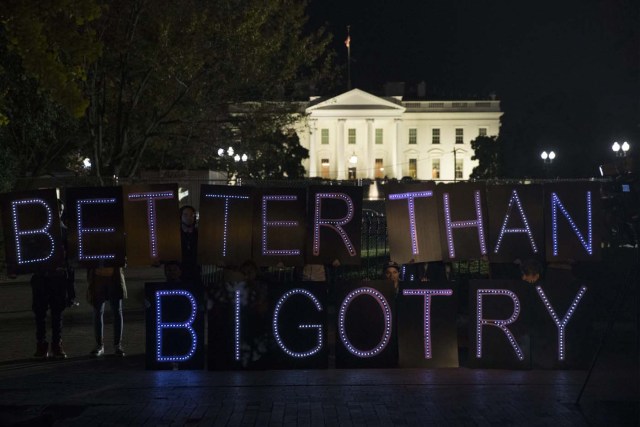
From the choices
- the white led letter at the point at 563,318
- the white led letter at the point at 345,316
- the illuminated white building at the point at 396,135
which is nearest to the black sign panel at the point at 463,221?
the white led letter at the point at 563,318

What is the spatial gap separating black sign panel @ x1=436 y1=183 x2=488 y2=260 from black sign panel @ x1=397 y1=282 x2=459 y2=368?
1.87ft

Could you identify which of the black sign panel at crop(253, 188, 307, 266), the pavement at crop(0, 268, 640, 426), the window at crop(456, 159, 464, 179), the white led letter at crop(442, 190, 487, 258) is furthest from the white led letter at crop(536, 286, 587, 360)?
the window at crop(456, 159, 464, 179)

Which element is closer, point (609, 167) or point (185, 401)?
point (185, 401)

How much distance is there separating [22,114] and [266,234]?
44.5ft

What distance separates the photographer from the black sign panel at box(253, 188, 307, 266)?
1092cm

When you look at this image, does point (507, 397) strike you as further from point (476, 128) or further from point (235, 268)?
point (476, 128)

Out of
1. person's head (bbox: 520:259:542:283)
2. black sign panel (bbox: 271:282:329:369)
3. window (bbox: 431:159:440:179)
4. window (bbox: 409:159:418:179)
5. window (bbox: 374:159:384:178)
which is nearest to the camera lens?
black sign panel (bbox: 271:282:329:369)

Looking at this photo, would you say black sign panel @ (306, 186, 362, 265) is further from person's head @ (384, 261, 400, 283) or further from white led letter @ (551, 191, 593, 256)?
white led letter @ (551, 191, 593, 256)

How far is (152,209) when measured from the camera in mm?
11008

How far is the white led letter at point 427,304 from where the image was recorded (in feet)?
34.8

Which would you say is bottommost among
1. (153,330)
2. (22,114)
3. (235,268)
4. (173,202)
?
(153,330)

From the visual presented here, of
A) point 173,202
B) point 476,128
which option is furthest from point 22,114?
point 476,128

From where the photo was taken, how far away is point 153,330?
10.4 meters

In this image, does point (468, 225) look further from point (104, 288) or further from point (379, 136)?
point (379, 136)
